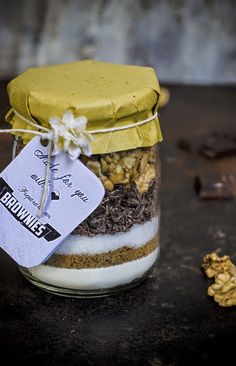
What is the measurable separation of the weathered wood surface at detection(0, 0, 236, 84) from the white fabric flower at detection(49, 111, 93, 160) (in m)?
1.13

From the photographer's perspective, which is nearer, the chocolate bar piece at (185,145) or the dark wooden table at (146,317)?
the dark wooden table at (146,317)

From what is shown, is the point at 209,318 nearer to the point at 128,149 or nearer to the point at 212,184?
the point at 128,149

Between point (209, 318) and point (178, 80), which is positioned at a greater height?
point (209, 318)

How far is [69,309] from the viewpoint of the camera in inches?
38.1

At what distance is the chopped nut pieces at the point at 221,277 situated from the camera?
992mm

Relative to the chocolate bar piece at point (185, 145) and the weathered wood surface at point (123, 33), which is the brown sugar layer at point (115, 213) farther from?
the weathered wood surface at point (123, 33)

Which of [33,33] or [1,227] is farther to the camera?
[33,33]

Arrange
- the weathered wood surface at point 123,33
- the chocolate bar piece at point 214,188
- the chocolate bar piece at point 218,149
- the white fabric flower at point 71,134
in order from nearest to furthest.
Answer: the white fabric flower at point 71,134 < the chocolate bar piece at point 214,188 < the chocolate bar piece at point 218,149 < the weathered wood surface at point 123,33

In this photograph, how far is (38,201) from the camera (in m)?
0.91

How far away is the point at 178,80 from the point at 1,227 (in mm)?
1182

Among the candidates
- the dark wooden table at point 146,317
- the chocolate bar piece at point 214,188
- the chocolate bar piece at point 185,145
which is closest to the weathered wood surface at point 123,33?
the chocolate bar piece at point 185,145

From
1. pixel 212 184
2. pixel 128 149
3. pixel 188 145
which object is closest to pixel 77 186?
pixel 128 149

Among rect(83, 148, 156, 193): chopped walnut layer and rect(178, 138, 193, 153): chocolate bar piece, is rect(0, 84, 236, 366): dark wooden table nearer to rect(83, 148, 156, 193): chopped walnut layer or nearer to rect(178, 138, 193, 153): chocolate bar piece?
rect(83, 148, 156, 193): chopped walnut layer

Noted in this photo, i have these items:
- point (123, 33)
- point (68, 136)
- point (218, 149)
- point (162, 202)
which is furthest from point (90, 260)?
point (123, 33)
